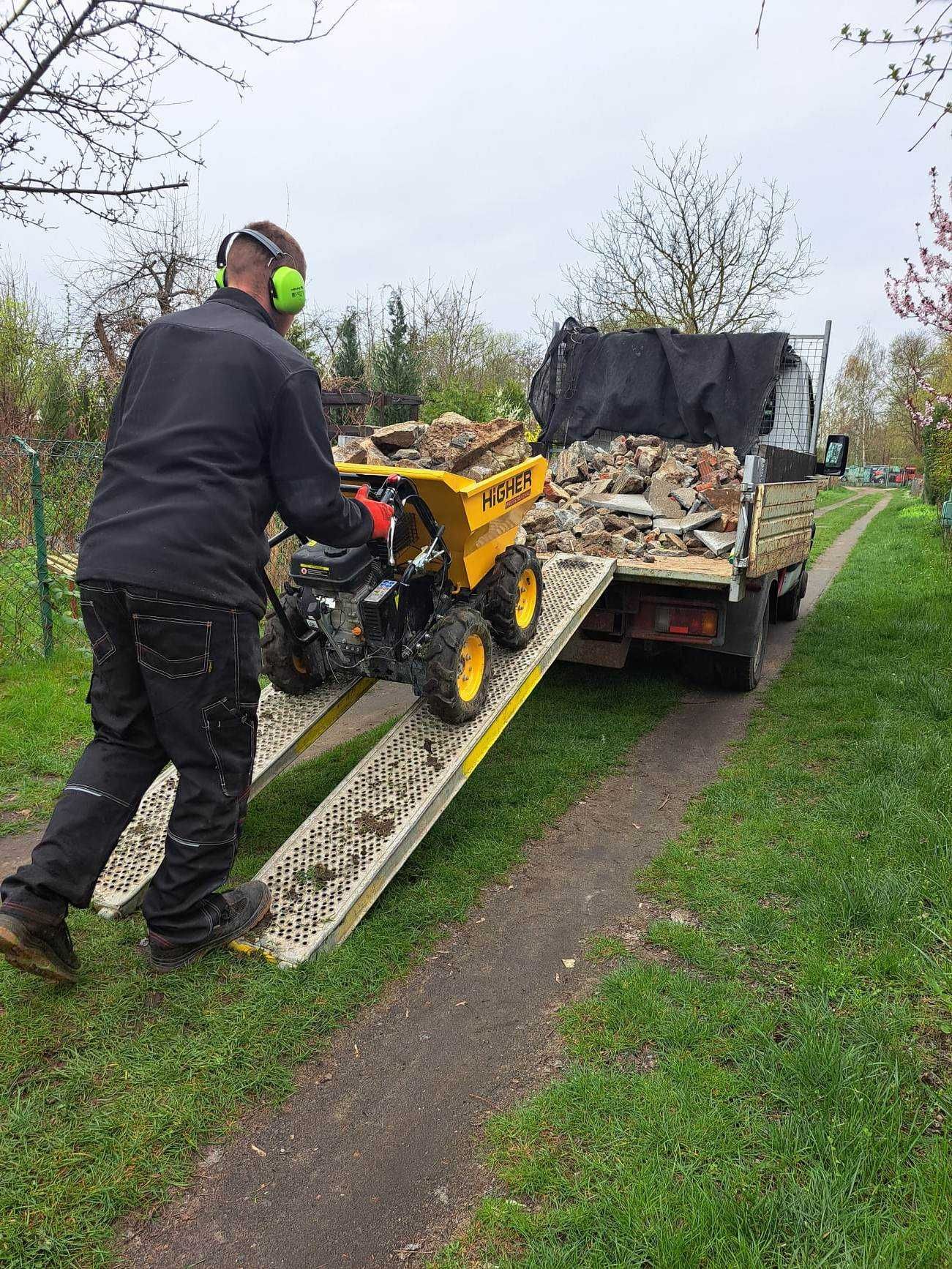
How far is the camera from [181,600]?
2754mm

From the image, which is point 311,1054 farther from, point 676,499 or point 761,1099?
point 676,499

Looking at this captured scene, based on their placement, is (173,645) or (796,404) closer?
(173,645)

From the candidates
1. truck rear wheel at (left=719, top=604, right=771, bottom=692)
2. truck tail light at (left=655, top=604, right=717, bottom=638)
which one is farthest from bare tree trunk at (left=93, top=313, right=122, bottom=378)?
truck rear wheel at (left=719, top=604, right=771, bottom=692)

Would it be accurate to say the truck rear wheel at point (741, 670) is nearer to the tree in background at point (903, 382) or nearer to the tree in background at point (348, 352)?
the tree in background at point (348, 352)

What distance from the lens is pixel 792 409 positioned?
8125 millimetres

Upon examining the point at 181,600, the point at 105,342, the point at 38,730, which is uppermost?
the point at 105,342

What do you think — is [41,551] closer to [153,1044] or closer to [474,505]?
[474,505]

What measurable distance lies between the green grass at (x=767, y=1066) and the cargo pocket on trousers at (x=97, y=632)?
188 centimetres

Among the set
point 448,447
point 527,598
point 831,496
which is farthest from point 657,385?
point 831,496

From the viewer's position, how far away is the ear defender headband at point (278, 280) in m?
3.13

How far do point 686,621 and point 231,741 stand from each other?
382cm

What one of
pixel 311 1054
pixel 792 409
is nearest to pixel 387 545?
pixel 311 1054

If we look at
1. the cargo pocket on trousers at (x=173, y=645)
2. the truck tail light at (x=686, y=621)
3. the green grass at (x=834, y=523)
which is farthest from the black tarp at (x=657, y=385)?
the cargo pocket on trousers at (x=173, y=645)

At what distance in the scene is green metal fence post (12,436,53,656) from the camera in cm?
628
